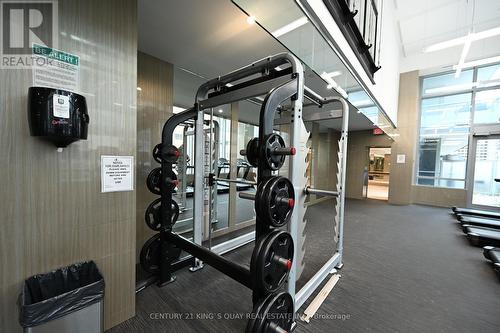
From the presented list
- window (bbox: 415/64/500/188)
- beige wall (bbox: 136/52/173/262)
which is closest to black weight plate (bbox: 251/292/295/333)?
beige wall (bbox: 136/52/173/262)

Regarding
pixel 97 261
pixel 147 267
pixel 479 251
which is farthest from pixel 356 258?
pixel 97 261

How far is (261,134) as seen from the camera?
1287 mm

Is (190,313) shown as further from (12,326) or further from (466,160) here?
(466,160)

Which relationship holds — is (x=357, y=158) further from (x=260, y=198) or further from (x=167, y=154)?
(x=260, y=198)

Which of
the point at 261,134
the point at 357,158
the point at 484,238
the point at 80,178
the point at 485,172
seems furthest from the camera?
the point at 357,158

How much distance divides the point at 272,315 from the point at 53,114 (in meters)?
1.93

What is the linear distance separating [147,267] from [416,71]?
9892mm

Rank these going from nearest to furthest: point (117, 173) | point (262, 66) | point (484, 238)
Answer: point (117, 173)
point (262, 66)
point (484, 238)

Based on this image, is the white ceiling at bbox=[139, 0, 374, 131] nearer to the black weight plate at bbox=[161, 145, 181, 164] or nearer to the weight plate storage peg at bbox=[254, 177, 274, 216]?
the black weight plate at bbox=[161, 145, 181, 164]

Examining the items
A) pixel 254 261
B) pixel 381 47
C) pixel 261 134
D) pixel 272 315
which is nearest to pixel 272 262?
pixel 254 261

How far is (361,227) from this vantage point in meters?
4.53

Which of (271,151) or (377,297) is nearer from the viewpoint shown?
(271,151)

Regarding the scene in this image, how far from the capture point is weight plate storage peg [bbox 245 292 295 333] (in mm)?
1199

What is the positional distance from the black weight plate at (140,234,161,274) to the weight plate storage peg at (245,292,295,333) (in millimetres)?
1469
